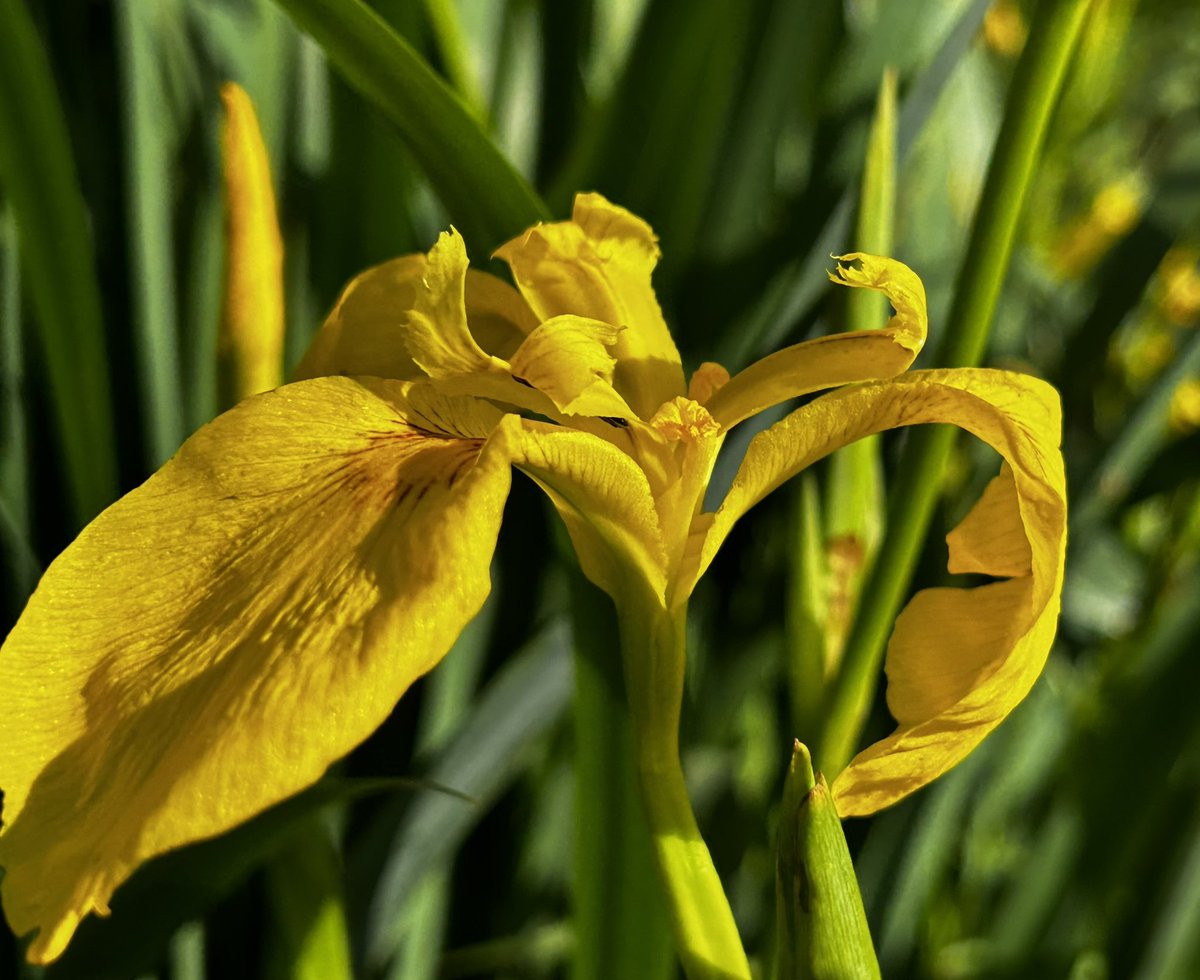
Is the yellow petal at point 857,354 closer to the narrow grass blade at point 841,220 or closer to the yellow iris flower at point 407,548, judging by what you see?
the yellow iris flower at point 407,548

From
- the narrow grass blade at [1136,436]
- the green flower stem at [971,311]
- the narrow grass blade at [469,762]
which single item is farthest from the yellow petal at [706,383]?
the narrow grass blade at [1136,436]

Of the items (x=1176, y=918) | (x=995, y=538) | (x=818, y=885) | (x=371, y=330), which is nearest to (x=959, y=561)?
(x=995, y=538)

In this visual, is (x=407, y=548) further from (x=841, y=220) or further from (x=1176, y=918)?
(x=1176, y=918)

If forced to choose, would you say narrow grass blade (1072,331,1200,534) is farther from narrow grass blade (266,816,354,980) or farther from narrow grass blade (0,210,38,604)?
narrow grass blade (0,210,38,604)

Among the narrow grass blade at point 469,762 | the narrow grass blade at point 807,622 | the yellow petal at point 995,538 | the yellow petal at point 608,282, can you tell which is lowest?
the narrow grass blade at point 469,762

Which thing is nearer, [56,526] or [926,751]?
[926,751]

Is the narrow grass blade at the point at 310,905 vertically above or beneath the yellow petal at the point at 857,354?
beneath

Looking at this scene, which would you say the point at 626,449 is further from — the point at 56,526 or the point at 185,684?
the point at 56,526

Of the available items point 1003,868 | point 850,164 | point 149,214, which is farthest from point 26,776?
point 1003,868
